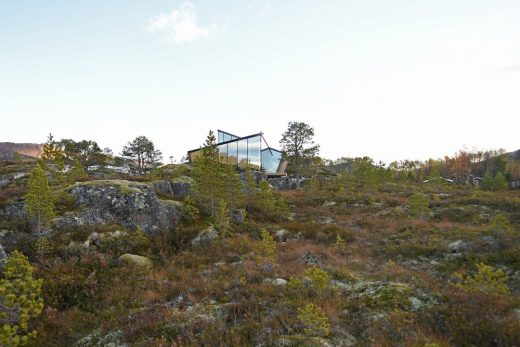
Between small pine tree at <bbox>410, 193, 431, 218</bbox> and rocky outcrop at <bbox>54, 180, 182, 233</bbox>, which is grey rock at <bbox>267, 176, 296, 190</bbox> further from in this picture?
rocky outcrop at <bbox>54, 180, 182, 233</bbox>

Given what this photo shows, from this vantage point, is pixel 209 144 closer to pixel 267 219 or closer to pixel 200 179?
pixel 200 179

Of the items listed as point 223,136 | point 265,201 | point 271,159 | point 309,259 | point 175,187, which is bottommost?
point 309,259

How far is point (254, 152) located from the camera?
57.4 meters

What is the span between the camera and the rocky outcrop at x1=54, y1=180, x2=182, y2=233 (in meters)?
20.6

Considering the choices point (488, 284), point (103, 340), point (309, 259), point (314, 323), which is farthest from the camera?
point (309, 259)

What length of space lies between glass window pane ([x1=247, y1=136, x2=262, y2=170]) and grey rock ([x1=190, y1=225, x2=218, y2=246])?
36155mm

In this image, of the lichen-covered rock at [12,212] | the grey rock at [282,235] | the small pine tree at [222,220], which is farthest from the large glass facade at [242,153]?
the lichen-covered rock at [12,212]

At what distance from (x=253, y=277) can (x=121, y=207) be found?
42.2 ft

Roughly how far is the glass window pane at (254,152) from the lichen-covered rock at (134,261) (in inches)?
1614

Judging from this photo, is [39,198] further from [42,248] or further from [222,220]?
[222,220]

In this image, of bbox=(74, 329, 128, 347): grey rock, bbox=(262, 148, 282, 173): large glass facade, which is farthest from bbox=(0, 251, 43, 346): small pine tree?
bbox=(262, 148, 282, 173): large glass facade

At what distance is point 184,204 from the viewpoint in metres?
24.5

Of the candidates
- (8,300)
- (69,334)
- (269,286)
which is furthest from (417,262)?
(8,300)

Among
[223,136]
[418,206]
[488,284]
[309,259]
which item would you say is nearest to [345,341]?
[488,284]
